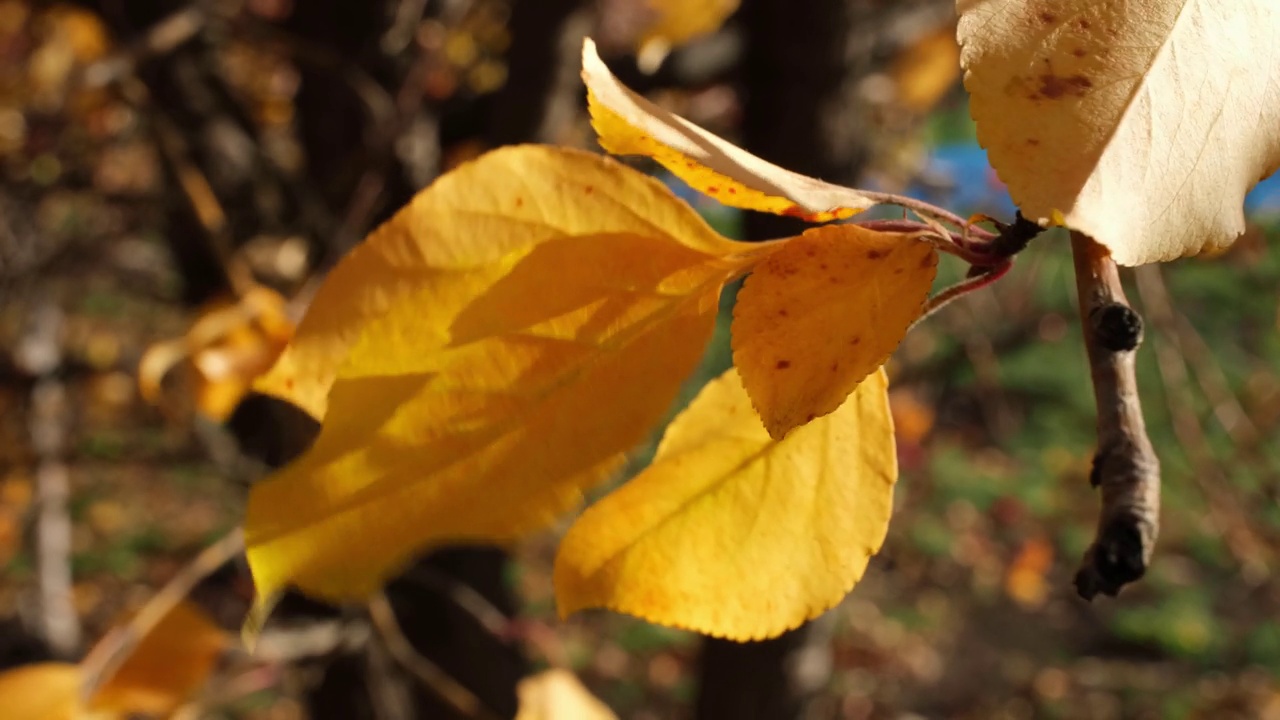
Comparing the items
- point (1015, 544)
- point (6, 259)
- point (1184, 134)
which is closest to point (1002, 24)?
point (1184, 134)

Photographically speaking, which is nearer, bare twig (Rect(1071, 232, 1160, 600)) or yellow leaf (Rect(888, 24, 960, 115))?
bare twig (Rect(1071, 232, 1160, 600))

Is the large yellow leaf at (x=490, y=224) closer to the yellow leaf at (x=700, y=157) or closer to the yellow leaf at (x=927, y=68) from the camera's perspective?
the yellow leaf at (x=700, y=157)

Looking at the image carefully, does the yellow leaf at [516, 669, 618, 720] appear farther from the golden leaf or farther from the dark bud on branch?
the dark bud on branch

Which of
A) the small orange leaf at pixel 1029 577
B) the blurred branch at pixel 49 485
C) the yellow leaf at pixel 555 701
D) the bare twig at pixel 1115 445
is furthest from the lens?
the small orange leaf at pixel 1029 577

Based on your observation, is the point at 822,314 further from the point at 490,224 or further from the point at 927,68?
the point at 927,68

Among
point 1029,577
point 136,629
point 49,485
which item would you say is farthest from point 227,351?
point 1029,577

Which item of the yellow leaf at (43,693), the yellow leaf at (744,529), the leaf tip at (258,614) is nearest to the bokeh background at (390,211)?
the yellow leaf at (43,693)

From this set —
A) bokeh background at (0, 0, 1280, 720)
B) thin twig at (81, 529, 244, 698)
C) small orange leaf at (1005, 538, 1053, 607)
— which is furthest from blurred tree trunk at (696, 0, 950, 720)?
small orange leaf at (1005, 538, 1053, 607)

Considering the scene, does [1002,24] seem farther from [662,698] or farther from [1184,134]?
[662,698]
